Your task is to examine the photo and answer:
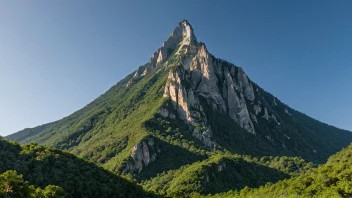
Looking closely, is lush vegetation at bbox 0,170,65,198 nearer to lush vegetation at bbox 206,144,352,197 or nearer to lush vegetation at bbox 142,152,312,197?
lush vegetation at bbox 206,144,352,197

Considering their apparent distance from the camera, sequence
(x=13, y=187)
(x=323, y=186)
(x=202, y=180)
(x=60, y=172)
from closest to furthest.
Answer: (x=13, y=187)
(x=323, y=186)
(x=60, y=172)
(x=202, y=180)

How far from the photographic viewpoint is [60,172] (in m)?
110

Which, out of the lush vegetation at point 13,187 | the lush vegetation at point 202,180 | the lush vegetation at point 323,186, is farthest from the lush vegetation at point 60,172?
the lush vegetation at point 323,186

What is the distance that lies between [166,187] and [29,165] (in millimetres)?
83510

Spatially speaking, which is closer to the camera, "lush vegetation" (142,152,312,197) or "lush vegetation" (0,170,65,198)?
"lush vegetation" (0,170,65,198)

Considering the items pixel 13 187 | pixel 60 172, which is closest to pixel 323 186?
pixel 60 172

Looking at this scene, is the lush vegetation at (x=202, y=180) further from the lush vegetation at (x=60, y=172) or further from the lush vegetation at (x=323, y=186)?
the lush vegetation at (x=323, y=186)

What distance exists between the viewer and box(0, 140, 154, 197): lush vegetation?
105156 millimetres

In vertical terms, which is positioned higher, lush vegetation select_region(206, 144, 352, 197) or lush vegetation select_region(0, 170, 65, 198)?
lush vegetation select_region(206, 144, 352, 197)

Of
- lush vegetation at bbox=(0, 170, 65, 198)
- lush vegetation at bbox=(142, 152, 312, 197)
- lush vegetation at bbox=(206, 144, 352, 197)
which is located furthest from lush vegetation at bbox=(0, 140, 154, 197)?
lush vegetation at bbox=(206, 144, 352, 197)

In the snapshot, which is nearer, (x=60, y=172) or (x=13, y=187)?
(x=13, y=187)

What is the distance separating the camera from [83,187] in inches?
4373

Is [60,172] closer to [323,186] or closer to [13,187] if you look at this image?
[13,187]

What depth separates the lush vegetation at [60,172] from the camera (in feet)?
345
